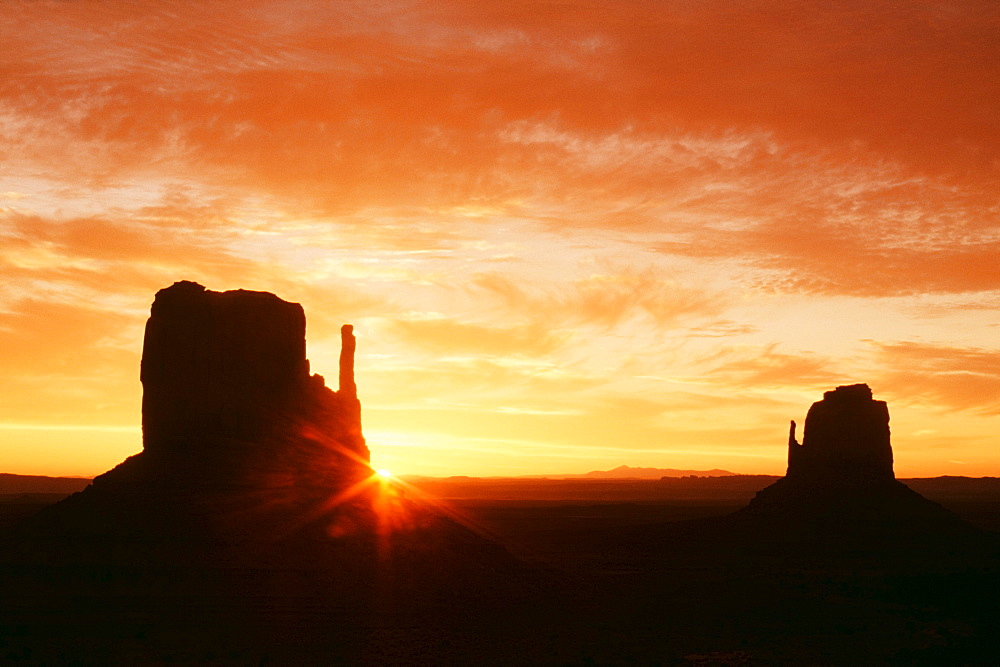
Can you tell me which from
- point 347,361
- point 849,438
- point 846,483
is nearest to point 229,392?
point 347,361

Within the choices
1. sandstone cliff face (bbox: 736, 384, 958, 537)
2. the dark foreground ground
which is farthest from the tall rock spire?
sandstone cliff face (bbox: 736, 384, 958, 537)

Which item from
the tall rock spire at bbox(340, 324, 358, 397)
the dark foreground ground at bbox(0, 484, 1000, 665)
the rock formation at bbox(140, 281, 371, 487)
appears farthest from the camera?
the tall rock spire at bbox(340, 324, 358, 397)

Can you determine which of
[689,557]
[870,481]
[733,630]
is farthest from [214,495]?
[870,481]

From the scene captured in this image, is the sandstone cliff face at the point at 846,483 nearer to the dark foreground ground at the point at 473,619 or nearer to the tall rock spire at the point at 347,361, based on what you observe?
the dark foreground ground at the point at 473,619

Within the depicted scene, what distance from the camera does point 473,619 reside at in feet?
139

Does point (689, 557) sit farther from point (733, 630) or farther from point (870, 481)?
point (733, 630)

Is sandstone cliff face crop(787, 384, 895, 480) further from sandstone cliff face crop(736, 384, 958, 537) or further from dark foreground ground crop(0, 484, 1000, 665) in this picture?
dark foreground ground crop(0, 484, 1000, 665)

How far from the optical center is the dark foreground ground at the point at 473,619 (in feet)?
120

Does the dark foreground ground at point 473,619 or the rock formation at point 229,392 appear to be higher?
the rock formation at point 229,392

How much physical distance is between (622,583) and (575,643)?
63.2 feet

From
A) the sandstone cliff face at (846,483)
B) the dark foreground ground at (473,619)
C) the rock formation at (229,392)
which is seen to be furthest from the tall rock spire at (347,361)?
the sandstone cliff face at (846,483)

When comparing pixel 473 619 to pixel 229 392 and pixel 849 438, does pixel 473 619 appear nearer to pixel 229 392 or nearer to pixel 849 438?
pixel 229 392

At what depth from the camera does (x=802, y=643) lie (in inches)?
1687

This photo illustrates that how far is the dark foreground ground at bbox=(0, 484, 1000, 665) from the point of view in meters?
36.5
